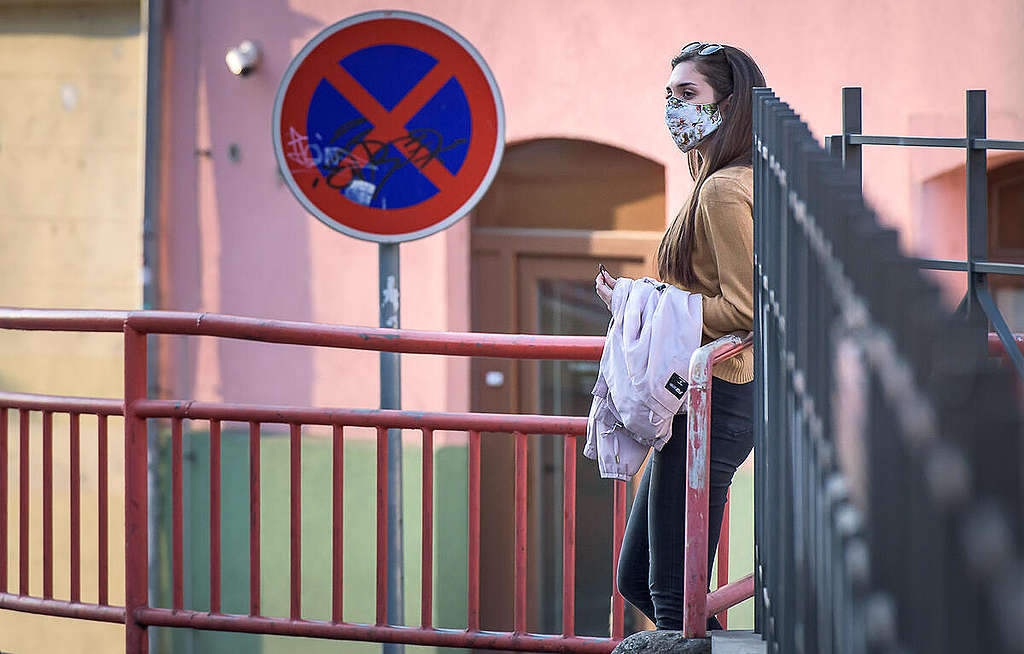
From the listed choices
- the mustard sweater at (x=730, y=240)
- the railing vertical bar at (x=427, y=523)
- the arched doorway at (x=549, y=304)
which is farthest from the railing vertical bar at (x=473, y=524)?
the arched doorway at (x=549, y=304)

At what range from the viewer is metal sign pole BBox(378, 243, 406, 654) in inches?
172

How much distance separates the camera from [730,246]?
327cm

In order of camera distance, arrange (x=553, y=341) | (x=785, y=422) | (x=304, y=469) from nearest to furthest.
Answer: (x=785, y=422) < (x=553, y=341) < (x=304, y=469)

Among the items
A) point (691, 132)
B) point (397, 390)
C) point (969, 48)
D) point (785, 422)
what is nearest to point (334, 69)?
point (397, 390)

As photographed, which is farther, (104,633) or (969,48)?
(104,633)

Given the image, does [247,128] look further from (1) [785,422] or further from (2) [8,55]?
(1) [785,422]

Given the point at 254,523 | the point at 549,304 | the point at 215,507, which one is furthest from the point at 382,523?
the point at 549,304

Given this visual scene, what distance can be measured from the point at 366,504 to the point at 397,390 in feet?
16.2

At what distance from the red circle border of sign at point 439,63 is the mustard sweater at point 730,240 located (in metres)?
1.30

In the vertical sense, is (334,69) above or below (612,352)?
above

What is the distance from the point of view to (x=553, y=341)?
423 cm

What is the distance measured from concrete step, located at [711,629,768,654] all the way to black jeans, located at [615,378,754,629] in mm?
277

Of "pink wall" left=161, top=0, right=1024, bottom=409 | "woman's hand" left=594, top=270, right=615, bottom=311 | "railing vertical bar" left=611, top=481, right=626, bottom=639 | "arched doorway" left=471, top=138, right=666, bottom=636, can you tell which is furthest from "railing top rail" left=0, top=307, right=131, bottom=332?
"arched doorway" left=471, top=138, right=666, bottom=636

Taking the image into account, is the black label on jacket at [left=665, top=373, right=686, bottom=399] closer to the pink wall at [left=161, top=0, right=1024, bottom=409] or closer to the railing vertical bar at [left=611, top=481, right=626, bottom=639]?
the railing vertical bar at [left=611, top=481, right=626, bottom=639]
